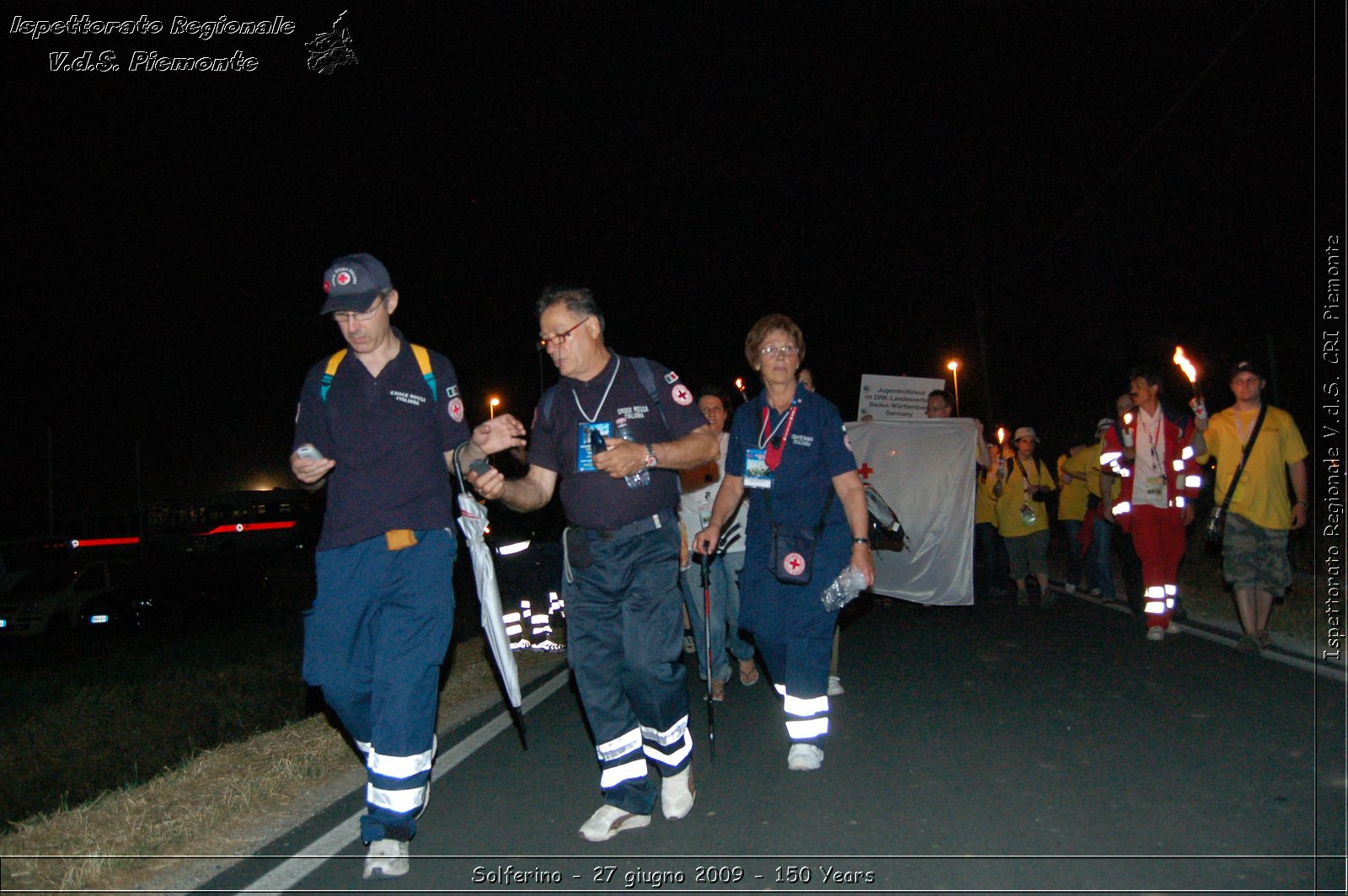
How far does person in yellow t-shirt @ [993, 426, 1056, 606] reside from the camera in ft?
37.1

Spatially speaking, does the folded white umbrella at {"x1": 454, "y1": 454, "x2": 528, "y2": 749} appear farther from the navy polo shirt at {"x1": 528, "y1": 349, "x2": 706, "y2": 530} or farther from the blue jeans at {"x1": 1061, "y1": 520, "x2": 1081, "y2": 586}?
the blue jeans at {"x1": 1061, "y1": 520, "x2": 1081, "y2": 586}

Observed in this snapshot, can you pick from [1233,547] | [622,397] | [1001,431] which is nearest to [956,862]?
[622,397]

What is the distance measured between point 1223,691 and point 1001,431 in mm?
5549

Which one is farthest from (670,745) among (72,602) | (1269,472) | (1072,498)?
(72,602)

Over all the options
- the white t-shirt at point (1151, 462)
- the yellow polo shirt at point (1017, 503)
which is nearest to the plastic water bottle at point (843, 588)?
the white t-shirt at point (1151, 462)

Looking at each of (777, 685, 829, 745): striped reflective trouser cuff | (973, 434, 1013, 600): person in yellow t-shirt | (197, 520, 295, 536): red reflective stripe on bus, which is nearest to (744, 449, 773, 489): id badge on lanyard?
(777, 685, 829, 745): striped reflective trouser cuff

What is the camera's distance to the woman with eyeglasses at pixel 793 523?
5.04 metres

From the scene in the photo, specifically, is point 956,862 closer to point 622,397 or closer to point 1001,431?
point 622,397

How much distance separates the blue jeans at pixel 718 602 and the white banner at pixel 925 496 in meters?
4.10

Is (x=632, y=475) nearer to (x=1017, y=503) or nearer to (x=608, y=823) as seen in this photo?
(x=608, y=823)

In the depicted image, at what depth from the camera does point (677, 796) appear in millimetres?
4410

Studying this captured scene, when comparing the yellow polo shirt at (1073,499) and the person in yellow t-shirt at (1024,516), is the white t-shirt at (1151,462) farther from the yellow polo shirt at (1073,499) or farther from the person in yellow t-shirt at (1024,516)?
the yellow polo shirt at (1073,499)

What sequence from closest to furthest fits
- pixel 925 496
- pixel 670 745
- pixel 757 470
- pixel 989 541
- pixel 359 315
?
pixel 359 315
pixel 670 745
pixel 757 470
pixel 925 496
pixel 989 541

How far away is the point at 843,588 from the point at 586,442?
156 cm
